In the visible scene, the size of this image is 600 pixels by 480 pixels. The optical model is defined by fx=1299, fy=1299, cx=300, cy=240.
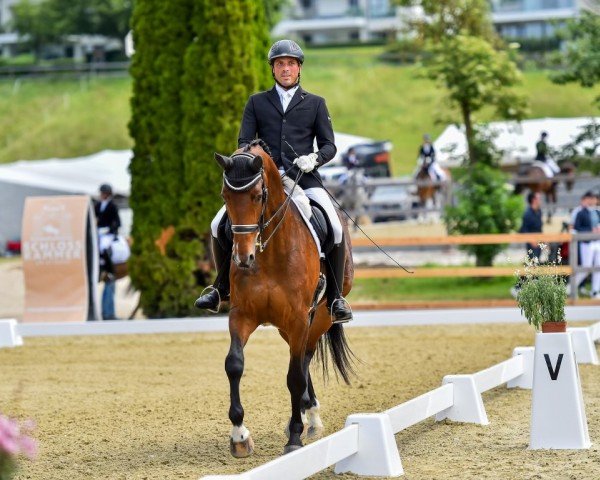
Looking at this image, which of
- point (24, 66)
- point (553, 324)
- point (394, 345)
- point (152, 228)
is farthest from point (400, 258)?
point (24, 66)

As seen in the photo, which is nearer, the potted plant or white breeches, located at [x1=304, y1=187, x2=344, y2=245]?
the potted plant

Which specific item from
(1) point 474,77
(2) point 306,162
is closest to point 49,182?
(1) point 474,77

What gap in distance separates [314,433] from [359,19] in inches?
3573

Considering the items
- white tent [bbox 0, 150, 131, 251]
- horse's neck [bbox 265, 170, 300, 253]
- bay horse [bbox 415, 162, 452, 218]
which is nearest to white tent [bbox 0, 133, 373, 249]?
white tent [bbox 0, 150, 131, 251]

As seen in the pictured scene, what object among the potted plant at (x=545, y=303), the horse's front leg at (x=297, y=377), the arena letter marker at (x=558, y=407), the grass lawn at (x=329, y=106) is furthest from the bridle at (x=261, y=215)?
the grass lawn at (x=329, y=106)

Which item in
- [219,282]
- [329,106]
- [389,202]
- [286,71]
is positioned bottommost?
[389,202]

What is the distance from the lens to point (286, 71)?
907 cm

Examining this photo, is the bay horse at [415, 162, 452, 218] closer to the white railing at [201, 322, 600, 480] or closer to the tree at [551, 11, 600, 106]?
the tree at [551, 11, 600, 106]

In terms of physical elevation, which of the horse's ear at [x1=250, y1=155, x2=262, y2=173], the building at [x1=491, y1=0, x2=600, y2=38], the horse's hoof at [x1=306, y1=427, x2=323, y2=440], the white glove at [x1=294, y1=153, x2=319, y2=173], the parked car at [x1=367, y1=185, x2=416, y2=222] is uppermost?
the building at [x1=491, y1=0, x2=600, y2=38]

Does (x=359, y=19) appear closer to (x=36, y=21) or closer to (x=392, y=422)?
(x=36, y=21)

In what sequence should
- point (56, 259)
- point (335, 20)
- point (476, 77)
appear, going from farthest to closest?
point (335, 20)
point (476, 77)
point (56, 259)

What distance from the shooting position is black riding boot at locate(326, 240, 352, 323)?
906 centimetres

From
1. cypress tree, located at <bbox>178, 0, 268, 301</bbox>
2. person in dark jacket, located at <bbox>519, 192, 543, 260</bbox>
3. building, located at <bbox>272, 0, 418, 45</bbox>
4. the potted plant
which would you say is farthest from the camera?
building, located at <bbox>272, 0, 418, 45</bbox>

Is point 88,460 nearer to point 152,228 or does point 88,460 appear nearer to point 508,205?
point 152,228
